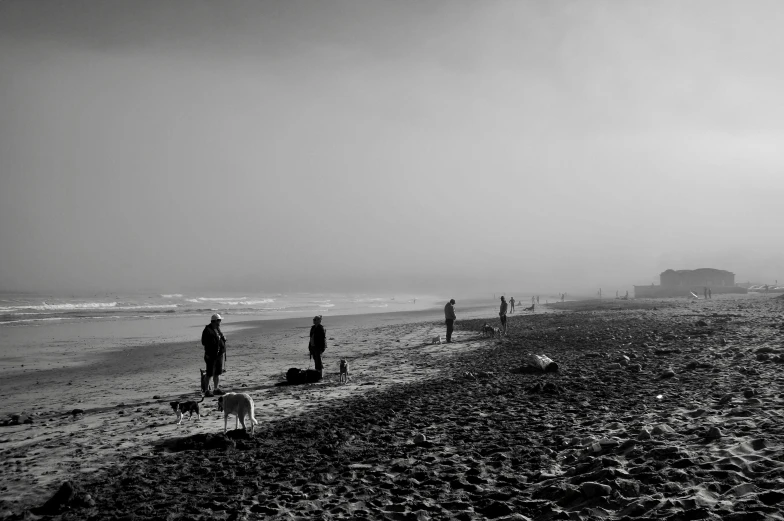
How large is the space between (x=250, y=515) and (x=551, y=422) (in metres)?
5.60

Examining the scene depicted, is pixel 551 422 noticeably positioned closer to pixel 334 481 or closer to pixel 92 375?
pixel 334 481

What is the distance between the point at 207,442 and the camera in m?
8.02

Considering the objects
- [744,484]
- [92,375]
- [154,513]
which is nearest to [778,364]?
[744,484]

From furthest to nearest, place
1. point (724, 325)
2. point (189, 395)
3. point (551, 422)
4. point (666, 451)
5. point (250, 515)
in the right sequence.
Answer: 1. point (724, 325)
2. point (189, 395)
3. point (551, 422)
4. point (666, 451)
5. point (250, 515)

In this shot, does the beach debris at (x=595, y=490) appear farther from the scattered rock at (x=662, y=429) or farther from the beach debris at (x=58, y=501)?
the beach debris at (x=58, y=501)

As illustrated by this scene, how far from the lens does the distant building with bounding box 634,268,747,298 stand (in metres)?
85.3

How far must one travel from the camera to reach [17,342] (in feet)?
83.7

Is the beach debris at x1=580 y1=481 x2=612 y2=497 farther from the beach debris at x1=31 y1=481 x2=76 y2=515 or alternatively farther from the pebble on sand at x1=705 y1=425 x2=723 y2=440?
the beach debris at x1=31 y1=481 x2=76 y2=515

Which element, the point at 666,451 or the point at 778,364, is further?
the point at 778,364

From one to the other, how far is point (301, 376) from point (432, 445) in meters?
7.04

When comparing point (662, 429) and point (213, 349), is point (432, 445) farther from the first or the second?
point (213, 349)

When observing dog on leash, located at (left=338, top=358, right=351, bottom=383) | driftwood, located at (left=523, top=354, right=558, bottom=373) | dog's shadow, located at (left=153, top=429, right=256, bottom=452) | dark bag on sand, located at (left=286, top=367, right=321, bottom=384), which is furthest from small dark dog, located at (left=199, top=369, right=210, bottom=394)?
driftwood, located at (left=523, top=354, right=558, bottom=373)

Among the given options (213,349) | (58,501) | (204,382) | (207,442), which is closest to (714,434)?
(207,442)

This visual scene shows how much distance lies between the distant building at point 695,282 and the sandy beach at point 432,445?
83.9m
